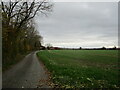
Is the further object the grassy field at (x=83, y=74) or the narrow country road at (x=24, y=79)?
the narrow country road at (x=24, y=79)

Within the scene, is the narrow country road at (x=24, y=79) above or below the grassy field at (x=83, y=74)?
below

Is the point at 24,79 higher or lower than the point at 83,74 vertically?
lower

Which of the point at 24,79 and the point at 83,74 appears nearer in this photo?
the point at 24,79

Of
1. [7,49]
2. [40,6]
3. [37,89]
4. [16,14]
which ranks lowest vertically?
[37,89]

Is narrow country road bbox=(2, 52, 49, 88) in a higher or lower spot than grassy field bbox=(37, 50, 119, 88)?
lower

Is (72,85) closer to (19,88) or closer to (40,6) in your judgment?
(19,88)

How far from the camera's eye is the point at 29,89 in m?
7.52

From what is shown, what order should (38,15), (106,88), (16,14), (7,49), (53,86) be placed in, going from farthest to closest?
(38,15) < (16,14) < (7,49) < (53,86) < (106,88)

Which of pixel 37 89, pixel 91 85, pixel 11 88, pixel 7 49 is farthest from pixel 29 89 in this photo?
pixel 7 49

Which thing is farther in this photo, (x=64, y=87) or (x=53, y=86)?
(x=53, y=86)

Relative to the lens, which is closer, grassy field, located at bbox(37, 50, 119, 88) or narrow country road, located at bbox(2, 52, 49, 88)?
grassy field, located at bbox(37, 50, 119, 88)

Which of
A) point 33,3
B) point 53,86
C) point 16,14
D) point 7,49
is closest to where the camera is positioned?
point 53,86

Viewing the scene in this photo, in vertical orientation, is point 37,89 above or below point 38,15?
below

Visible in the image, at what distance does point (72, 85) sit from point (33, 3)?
19.4 m
